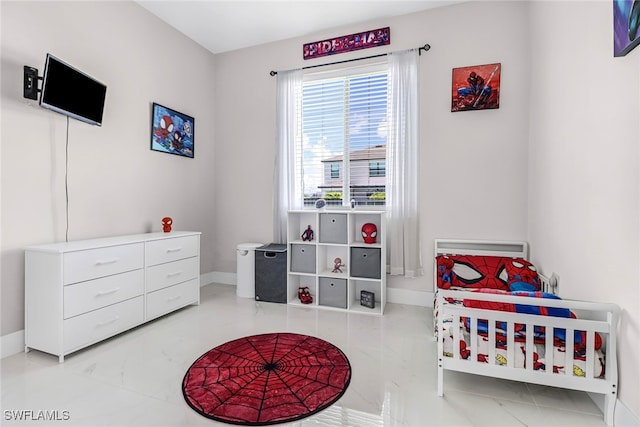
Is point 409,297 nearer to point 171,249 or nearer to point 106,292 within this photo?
point 171,249

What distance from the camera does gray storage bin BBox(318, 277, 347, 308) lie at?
2994mm

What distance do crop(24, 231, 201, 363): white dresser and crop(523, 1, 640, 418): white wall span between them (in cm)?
303

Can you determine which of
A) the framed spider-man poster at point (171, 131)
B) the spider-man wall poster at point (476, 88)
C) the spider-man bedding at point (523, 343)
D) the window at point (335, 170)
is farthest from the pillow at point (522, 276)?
the framed spider-man poster at point (171, 131)

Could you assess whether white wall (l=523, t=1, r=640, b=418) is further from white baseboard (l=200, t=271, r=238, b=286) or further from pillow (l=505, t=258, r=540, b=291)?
white baseboard (l=200, t=271, r=238, b=286)

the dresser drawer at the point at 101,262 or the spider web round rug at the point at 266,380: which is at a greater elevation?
the dresser drawer at the point at 101,262

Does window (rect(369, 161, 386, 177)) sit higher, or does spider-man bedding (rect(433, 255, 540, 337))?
window (rect(369, 161, 386, 177))

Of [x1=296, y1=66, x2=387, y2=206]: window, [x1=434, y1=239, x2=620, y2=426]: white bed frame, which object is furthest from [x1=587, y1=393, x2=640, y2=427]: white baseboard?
[x1=296, y1=66, x2=387, y2=206]: window

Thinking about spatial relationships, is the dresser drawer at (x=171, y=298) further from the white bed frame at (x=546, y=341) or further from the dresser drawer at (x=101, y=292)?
the white bed frame at (x=546, y=341)

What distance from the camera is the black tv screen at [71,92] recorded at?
204 centimetres

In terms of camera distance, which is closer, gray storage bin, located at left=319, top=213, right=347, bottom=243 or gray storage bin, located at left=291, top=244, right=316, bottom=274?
gray storage bin, located at left=319, top=213, right=347, bottom=243

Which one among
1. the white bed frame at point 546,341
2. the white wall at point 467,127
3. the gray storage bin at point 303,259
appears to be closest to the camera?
the white bed frame at point 546,341

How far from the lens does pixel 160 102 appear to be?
3.19m

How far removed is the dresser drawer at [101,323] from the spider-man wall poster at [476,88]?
11.0 ft

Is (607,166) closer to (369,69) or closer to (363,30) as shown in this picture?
(369,69)
